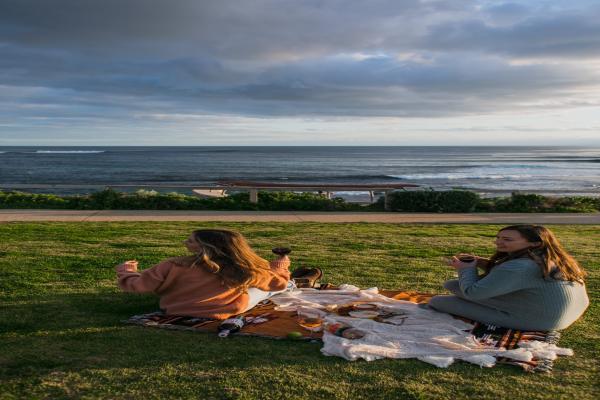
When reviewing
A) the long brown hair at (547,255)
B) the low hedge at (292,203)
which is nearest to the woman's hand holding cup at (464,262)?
the long brown hair at (547,255)

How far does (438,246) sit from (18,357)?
6.95 metres

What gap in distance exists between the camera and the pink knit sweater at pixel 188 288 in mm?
5047

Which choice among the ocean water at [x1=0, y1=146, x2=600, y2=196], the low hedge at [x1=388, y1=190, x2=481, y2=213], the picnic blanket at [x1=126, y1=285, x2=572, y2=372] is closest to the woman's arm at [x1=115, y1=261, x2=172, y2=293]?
the picnic blanket at [x1=126, y1=285, x2=572, y2=372]

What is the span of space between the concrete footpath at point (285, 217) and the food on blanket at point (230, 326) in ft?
27.6

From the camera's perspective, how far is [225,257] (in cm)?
505

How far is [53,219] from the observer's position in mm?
12859

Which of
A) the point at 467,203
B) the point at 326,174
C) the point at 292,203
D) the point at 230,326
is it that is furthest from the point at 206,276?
the point at 326,174

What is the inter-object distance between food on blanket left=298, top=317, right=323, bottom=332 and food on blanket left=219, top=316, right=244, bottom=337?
0.49m

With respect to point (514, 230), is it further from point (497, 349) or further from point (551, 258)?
point (497, 349)

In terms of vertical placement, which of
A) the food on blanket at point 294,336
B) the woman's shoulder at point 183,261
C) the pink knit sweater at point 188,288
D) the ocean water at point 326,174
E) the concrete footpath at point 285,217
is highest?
the woman's shoulder at point 183,261

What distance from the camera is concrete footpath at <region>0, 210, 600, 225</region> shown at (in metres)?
Answer: 13.4

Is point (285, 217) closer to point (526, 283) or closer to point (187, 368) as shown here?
point (526, 283)

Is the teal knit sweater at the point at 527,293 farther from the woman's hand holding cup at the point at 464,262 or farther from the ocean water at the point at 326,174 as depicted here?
the ocean water at the point at 326,174

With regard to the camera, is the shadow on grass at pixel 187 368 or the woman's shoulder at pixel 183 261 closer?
the shadow on grass at pixel 187 368
